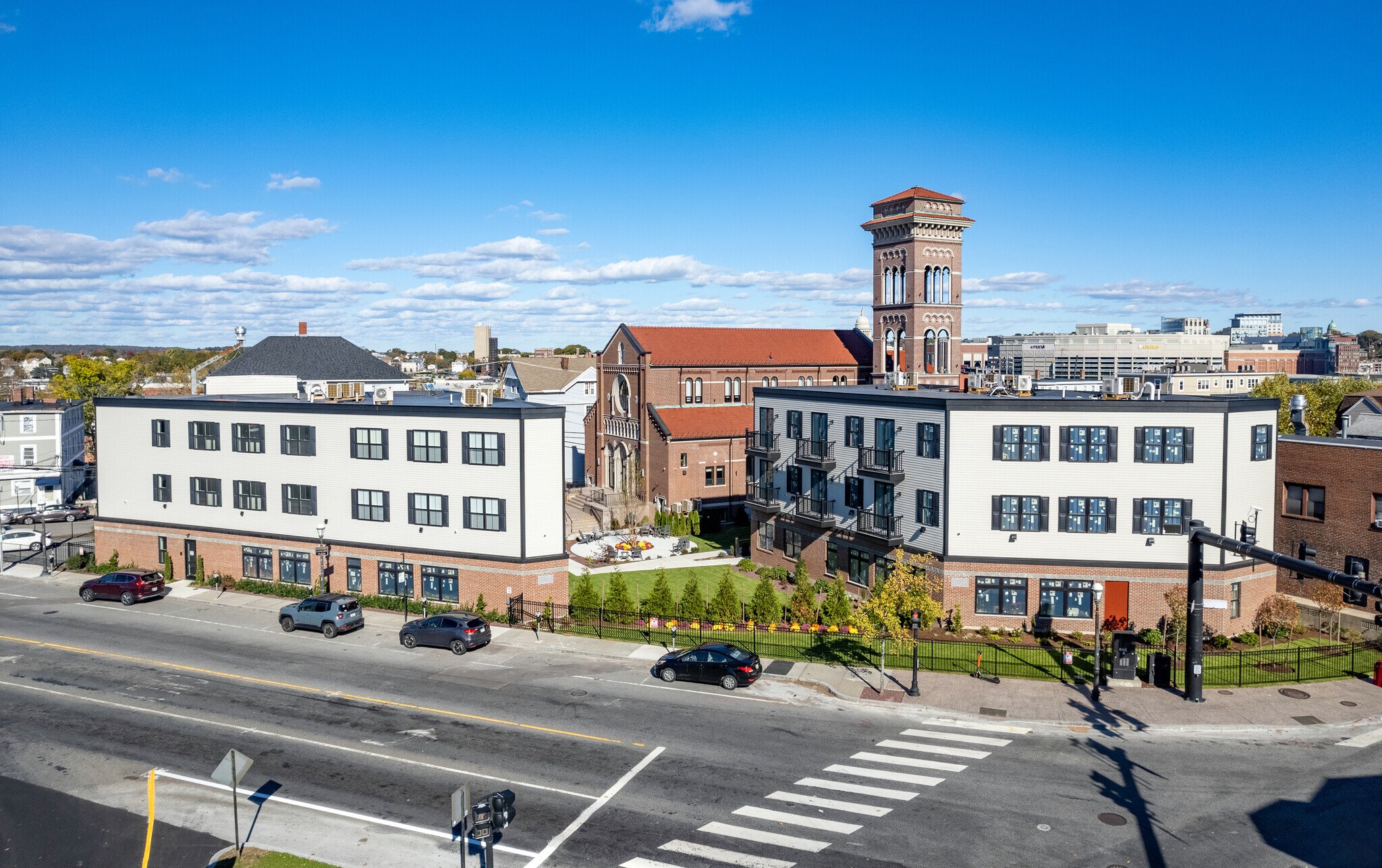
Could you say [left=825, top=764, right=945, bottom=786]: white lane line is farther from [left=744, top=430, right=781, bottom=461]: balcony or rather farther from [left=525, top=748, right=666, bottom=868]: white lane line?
[left=744, top=430, right=781, bottom=461]: balcony

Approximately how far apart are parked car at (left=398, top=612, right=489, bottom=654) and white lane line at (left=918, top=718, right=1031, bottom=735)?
1738 cm

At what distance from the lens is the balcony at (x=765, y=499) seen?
5169cm

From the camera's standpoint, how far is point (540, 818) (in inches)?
862

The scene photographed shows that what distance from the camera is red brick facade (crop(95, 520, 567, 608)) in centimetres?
4125

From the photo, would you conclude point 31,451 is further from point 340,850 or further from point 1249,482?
point 1249,482

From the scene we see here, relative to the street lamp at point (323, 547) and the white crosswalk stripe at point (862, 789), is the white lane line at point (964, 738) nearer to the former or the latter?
the white crosswalk stripe at point (862, 789)

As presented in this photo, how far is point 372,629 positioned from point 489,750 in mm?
15632

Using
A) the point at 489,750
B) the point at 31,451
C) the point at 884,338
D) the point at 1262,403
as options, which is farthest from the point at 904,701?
the point at 31,451

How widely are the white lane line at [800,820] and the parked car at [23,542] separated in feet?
173

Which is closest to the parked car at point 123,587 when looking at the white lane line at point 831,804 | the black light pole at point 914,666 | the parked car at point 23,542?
the parked car at point 23,542

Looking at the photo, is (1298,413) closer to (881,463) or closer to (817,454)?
(881,463)

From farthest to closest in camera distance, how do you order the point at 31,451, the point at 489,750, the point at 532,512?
the point at 31,451 < the point at 532,512 < the point at 489,750

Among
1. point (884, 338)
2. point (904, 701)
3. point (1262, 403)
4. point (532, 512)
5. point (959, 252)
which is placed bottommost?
point (904, 701)

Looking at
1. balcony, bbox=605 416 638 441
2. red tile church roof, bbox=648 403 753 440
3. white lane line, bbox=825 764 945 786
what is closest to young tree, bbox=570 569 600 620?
white lane line, bbox=825 764 945 786
